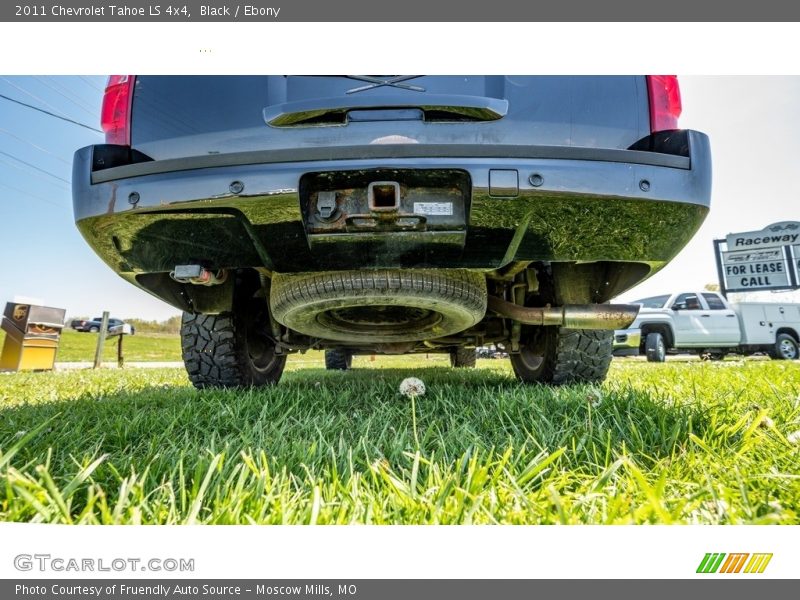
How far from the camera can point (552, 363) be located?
1866 mm

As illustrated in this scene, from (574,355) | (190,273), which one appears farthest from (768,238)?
(190,273)

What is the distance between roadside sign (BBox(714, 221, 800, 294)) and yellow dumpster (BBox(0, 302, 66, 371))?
6.32 metres

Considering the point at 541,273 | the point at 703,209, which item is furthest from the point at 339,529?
the point at 541,273

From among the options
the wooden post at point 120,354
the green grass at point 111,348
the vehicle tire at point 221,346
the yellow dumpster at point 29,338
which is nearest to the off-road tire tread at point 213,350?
the vehicle tire at point 221,346

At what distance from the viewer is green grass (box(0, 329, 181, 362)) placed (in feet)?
18.2

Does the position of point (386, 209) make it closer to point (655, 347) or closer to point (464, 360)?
point (464, 360)

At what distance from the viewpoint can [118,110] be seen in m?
1.13

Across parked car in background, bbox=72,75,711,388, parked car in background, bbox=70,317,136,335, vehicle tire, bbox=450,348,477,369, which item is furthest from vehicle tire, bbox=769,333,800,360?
parked car in background, bbox=70,317,136,335

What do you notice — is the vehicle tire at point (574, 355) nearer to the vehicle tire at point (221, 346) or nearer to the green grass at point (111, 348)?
the vehicle tire at point (221, 346)

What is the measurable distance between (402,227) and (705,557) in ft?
2.70

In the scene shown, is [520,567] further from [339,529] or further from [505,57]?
[505,57]

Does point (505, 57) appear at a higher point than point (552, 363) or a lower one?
higher

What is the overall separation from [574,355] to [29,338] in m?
5.78

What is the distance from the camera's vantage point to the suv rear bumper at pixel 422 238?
992 mm
